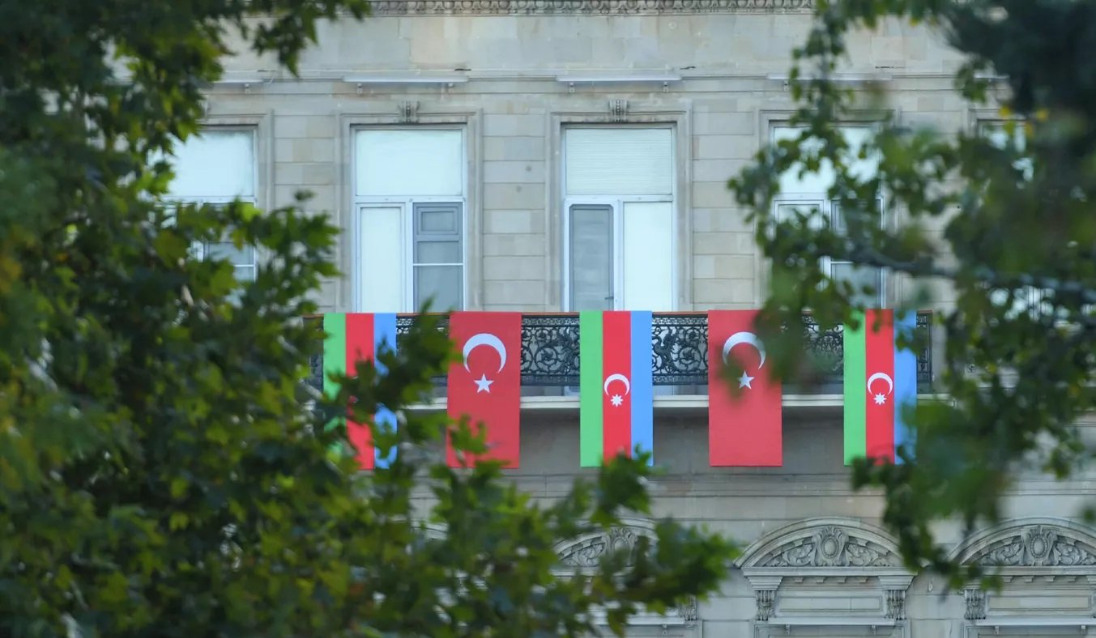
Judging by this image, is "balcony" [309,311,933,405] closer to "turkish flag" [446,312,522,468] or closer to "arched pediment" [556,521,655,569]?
"turkish flag" [446,312,522,468]

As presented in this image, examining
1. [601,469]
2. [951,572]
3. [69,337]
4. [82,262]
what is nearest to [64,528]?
[69,337]

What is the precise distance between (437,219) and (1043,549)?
7219 millimetres

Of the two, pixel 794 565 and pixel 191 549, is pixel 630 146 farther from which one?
pixel 191 549

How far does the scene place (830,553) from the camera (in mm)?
20172

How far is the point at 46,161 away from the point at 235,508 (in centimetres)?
166

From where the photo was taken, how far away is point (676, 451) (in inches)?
807

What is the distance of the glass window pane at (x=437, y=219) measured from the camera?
68.5 ft

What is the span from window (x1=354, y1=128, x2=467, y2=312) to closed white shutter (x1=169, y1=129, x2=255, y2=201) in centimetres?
118

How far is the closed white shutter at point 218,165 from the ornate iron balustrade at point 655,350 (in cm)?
215

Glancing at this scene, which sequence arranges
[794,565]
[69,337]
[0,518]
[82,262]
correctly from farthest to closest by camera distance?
[794,565]
[82,262]
[69,337]
[0,518]

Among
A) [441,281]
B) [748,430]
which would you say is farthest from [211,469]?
[441,281]

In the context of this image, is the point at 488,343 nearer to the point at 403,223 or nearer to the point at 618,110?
the point at 403,223

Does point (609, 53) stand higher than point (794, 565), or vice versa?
point (609, 53)

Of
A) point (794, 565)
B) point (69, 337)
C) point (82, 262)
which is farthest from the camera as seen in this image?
point (794, 565)
